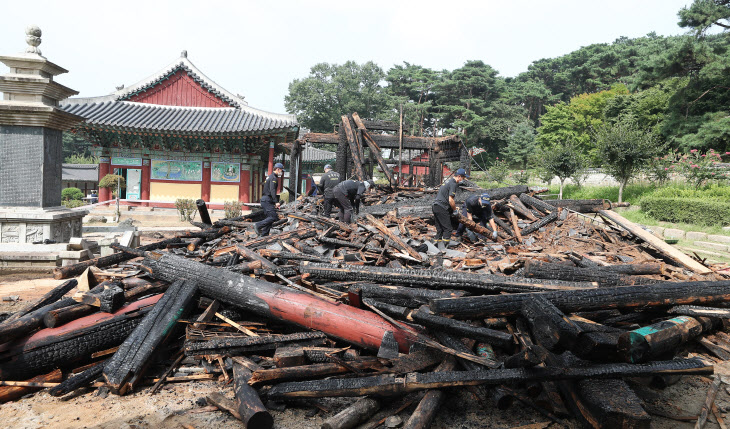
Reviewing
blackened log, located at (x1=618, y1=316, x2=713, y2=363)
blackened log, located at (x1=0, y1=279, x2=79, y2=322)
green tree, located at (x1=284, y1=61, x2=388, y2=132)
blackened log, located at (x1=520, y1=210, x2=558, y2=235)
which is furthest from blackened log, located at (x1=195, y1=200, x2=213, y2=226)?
green tree, located at (x1=284, y1=61, x2=388, y2=132)

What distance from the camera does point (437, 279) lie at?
4.46 meters

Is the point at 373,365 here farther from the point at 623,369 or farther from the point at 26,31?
the point at 26,31

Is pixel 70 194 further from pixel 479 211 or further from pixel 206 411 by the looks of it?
pixel 206 411

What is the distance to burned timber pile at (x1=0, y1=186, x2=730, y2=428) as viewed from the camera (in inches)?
114

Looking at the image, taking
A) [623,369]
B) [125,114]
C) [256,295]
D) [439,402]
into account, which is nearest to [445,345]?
[439,402]

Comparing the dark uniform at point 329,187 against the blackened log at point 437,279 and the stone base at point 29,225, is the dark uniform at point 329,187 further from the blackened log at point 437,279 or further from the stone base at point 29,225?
the stone base at point 29,225

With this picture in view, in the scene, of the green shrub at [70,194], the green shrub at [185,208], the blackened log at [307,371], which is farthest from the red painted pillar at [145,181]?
the blackened log at [307,371]

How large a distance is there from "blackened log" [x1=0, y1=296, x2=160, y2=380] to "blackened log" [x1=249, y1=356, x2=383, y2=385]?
181 centimetres

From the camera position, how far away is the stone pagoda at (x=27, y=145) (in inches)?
336

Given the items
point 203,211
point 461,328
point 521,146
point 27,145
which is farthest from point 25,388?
point 521,146

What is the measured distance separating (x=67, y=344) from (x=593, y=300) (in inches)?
202

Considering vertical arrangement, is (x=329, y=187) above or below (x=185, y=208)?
above

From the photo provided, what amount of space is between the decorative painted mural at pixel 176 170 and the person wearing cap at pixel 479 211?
613 inches

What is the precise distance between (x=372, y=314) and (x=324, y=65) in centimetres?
5539
